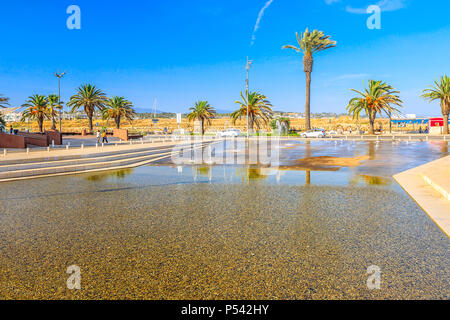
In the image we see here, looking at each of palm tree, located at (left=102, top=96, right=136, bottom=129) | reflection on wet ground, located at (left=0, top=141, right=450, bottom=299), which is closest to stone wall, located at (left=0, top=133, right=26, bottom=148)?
reflection on wet ground, located at (left=0, top=141, right=450, bottom=299)

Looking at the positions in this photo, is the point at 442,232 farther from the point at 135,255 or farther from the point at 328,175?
the point at 328,175

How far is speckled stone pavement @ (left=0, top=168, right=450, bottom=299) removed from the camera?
3.26m

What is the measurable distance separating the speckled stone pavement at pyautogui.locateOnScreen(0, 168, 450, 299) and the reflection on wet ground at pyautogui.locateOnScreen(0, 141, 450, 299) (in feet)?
0.05

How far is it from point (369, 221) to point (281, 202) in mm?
2043

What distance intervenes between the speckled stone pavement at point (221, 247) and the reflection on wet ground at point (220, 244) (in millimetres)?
15

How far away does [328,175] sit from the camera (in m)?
11.3

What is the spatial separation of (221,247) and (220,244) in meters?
0.11

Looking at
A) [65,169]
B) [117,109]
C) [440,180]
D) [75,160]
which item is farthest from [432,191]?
[117,109]

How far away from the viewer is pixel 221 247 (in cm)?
437

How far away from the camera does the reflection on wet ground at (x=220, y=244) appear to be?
10.7ft

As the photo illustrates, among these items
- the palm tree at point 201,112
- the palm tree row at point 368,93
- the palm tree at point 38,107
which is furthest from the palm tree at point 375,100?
the palm tree at point 38,107

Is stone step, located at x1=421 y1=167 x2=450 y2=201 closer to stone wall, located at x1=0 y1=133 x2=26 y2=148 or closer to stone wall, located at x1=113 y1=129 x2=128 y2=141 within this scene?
stone wall, located at x1=0 y1=133 x2=26 y2=148
